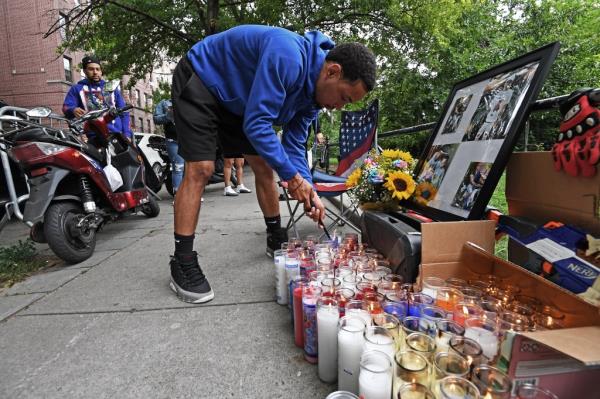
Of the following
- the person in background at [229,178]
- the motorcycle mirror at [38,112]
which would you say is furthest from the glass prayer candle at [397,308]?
the person in background at [229,178]

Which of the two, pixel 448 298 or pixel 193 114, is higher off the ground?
pixel 193 114

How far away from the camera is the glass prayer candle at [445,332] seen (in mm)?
1032

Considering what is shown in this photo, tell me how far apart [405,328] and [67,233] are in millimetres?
2811

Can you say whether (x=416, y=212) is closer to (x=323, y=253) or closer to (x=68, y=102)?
(x=323, y=253)

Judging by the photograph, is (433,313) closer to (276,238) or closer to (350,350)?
(350,350)

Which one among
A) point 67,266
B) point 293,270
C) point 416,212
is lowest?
point 67,266

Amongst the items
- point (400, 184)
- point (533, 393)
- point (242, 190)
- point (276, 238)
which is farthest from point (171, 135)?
point (533, 393)

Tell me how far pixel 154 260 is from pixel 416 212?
2142mm

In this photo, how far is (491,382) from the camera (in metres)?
0.83

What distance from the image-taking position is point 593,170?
4.46 ft

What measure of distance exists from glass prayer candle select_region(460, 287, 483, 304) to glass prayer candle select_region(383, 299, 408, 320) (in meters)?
0.22

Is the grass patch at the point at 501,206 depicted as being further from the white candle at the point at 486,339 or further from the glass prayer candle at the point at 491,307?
the white candle at the point at 486,339

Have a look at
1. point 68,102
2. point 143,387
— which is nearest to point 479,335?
point 143,387

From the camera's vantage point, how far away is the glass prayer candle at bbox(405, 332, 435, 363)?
965 mm
